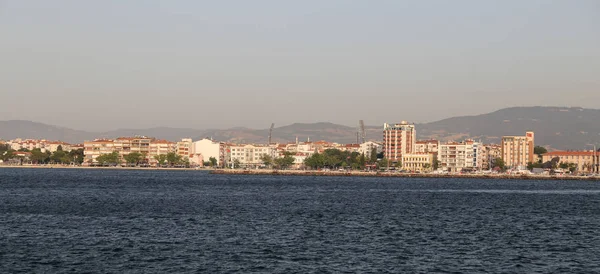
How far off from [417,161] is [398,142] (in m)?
12.0

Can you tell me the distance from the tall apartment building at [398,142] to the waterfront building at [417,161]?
7.16m

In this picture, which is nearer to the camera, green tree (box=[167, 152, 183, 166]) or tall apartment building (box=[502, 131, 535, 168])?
tall apartment building (box=[502, 131, 535, 168])

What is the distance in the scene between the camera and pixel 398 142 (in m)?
192

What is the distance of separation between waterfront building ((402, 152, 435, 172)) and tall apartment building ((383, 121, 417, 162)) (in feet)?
23.5

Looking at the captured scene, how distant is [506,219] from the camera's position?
45469 millimetres

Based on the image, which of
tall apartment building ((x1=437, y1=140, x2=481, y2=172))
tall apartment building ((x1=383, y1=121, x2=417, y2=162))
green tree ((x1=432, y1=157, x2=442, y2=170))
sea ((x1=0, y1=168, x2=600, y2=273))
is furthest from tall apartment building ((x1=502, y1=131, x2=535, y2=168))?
sea ((x1=0, y1=168, x2=600, y2=273))

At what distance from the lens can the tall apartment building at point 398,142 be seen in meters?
191

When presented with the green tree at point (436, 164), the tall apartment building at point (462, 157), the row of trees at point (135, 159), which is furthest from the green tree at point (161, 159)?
the tall apartment building at point (462, 157)

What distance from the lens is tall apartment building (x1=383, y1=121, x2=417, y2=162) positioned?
191 metres

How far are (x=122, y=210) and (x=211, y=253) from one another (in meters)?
19.6

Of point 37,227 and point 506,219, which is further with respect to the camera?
point 506,219

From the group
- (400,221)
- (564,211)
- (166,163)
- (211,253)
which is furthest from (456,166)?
(211,253)

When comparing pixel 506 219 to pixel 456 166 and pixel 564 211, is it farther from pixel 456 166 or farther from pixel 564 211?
pixel 456 166

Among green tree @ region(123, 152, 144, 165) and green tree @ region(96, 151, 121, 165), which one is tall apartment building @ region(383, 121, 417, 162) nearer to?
green tree @ region(123, 152, 144, 165)
